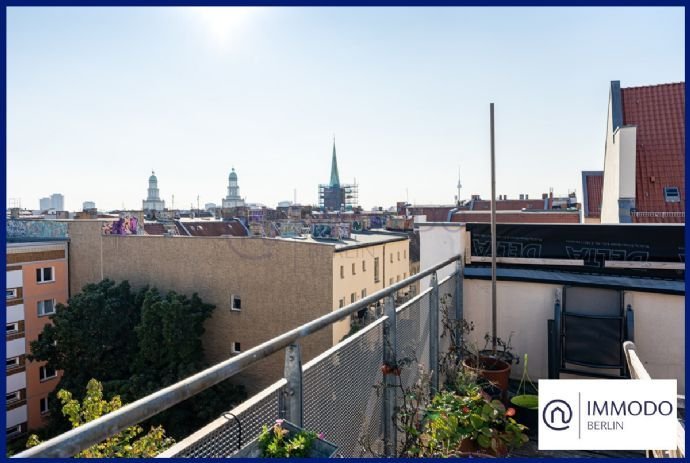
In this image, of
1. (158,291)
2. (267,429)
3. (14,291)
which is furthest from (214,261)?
(267,429)

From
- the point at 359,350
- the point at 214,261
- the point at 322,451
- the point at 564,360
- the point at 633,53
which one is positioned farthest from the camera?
the point at 214,261

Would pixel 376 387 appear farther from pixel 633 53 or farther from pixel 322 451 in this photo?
pixel 633 53

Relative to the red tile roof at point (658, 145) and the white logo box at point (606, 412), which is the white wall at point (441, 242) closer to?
the white logo box at point (606, 412)

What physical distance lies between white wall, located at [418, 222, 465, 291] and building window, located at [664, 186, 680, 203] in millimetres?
12695

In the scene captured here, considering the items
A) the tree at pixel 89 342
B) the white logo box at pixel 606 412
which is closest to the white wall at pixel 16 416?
the tree at pixel 89 342

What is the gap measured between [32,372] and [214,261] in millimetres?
12124

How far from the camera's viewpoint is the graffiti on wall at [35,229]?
33828mm

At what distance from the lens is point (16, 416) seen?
1084 inches

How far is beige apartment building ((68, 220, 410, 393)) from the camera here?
1037 inches

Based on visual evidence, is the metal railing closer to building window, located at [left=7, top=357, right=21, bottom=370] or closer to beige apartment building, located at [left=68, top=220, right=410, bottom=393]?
beige apartment building, located at [left=68, top=220, right=410, bottom=393]

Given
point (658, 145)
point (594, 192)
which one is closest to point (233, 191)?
point (594, 192)

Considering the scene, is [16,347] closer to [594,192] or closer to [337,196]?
[594,192]

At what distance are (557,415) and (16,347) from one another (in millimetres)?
32787

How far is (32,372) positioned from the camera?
29062mm
